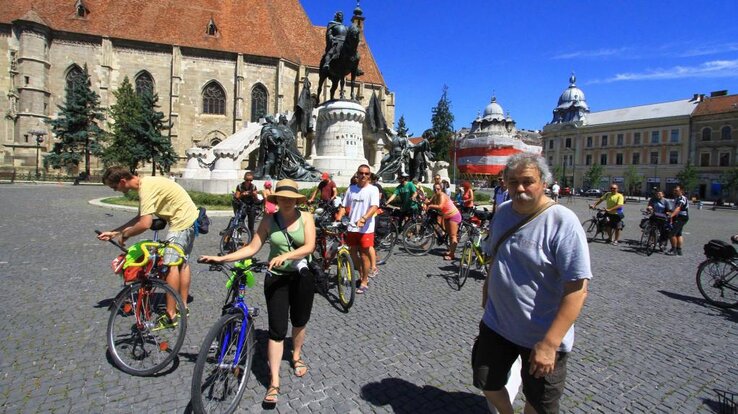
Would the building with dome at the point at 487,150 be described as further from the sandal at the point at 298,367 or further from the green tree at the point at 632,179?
the sandal at the point at 298,367

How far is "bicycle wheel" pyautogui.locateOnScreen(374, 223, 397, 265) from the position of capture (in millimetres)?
8117

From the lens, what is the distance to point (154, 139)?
103 feet

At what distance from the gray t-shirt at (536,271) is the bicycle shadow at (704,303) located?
193 inches

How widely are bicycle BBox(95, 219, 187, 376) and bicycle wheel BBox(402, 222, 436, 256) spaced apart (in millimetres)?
5678

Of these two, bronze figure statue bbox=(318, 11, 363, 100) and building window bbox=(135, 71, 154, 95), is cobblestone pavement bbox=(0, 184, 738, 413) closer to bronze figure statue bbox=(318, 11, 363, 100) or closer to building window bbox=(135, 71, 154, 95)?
bronze figure statue bbox=(318, 11, 363, 100)

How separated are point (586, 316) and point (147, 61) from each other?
132 feet

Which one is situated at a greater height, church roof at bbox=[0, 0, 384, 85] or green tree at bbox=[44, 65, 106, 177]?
church roof at bbox=[0, 0, 384, 85]

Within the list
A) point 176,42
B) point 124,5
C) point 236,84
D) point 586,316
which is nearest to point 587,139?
point 236,84

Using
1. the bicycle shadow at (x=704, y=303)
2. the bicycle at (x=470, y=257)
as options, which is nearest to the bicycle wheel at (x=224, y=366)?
the bicycle at (x=470, y=257)

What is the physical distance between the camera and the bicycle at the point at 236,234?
794 centimetres

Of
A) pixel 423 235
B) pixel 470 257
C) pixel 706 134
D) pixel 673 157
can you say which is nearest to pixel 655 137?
pixel 673 157

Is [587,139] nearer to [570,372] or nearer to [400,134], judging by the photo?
[400,134]

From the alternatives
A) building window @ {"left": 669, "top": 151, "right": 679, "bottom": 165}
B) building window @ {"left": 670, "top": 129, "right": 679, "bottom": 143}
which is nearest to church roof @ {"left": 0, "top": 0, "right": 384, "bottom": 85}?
building window @ {"left": 670, "top": 129, "right": 679, "bottom": 143}

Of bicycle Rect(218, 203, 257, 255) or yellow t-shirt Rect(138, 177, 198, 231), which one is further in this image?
Result: bicycle Rect(218, 203, 257, 255)
